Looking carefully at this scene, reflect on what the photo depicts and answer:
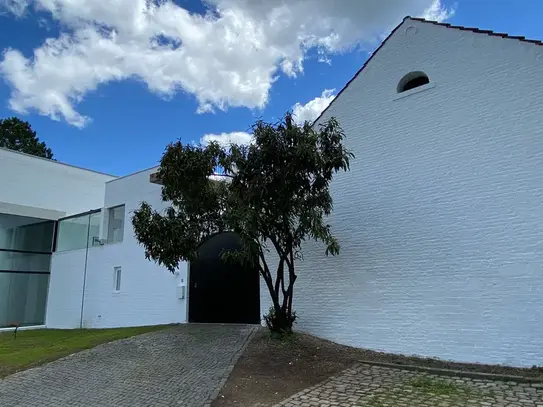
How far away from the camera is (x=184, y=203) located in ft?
31.2

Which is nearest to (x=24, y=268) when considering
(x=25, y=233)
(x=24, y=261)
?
(x=24, y=261)

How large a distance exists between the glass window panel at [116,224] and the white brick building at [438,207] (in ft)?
24.6

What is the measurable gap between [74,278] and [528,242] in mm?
16498

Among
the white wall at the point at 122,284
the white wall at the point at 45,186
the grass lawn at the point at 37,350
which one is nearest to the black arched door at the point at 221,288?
the white wall at the point at 122,284

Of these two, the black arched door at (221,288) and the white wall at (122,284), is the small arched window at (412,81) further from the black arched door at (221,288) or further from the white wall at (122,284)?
the white wall at (122,284)

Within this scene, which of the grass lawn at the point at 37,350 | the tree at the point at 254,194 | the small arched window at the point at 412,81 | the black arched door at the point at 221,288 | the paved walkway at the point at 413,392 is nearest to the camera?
the paved walkway at the point at 413,392

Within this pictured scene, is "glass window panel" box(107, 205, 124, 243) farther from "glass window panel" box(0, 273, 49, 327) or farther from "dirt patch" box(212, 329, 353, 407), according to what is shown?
"dirt patch" box(212, 329, 353, 407)

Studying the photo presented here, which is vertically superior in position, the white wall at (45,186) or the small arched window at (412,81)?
the white wall at (45,186)

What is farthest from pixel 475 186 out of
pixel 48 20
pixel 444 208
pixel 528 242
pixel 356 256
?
pixel 48 20

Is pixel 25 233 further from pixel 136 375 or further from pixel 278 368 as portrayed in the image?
pixel 278 368

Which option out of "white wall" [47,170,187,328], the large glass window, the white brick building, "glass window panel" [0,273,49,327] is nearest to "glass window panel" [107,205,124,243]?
"white wall" [47,170,187,328]

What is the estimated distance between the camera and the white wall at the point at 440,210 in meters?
7.95

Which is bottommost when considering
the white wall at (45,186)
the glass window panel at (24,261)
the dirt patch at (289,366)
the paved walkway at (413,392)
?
the paved walkway at (413,392)

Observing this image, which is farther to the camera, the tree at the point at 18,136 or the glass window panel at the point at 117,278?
the tree at the point at 18,136
